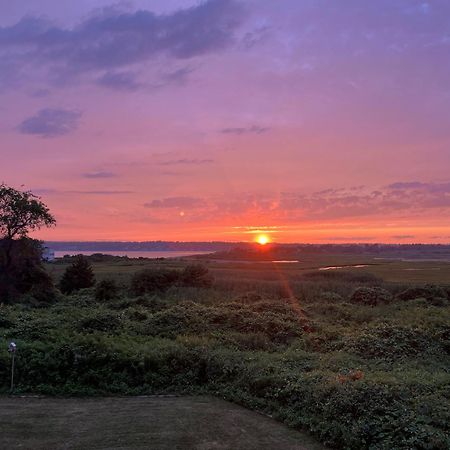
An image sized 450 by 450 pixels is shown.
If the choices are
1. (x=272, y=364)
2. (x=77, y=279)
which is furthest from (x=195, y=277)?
(x=272, y=364)

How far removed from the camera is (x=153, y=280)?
3956cm

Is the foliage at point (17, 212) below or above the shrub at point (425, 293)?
above

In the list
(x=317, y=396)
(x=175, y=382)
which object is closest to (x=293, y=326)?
(x=175, y=382)

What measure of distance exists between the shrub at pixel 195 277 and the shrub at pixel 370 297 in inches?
488

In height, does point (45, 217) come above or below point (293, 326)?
above

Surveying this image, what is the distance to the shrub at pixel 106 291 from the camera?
33.7 metres

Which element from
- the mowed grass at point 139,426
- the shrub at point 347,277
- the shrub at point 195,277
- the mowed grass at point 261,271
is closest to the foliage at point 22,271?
the mowed grass at point 261,271

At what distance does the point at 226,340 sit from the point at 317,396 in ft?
23.0

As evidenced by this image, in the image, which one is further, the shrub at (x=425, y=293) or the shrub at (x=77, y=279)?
the shrub at (x=77, y=279)

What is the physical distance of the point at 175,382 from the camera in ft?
45.6

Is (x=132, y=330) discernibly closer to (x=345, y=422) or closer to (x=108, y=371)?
(x=108, y=371)

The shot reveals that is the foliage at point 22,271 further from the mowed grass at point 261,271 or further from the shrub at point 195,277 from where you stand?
the shrub at point 195,277

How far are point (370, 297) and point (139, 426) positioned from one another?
25165mm

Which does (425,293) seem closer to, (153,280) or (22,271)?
(153,280)
